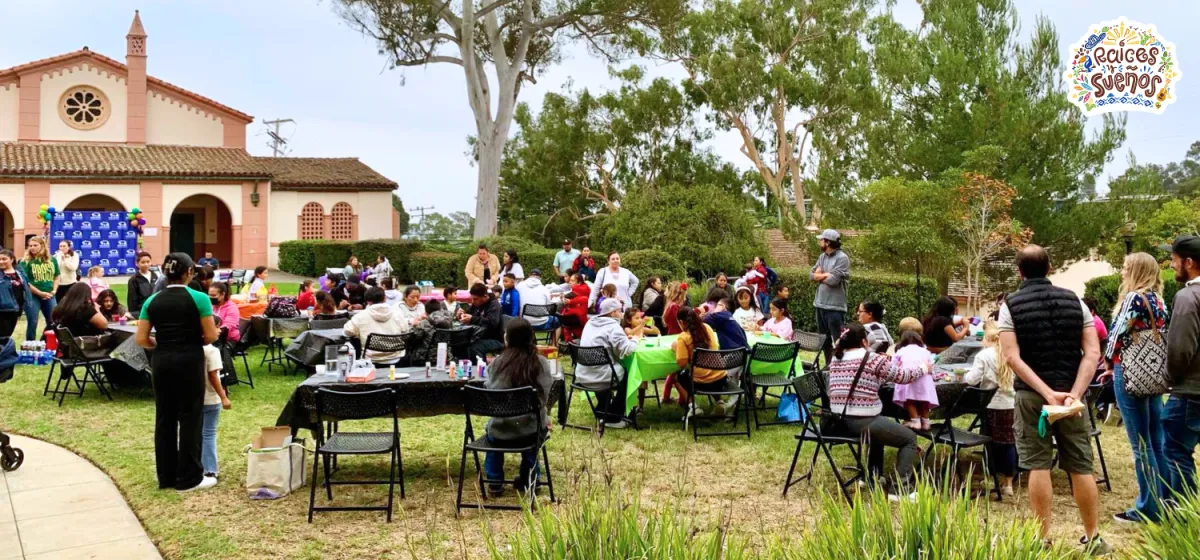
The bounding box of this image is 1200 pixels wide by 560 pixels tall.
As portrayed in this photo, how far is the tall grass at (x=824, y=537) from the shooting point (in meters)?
2.91

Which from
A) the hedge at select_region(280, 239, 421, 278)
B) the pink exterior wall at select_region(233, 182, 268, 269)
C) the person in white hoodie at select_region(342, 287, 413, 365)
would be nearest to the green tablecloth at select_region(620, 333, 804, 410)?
the person in white hoodie at select_region(342, 287, 413, 365)

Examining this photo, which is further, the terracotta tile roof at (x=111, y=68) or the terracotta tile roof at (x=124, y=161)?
the terracotta tile roof at (x=111, y=68)

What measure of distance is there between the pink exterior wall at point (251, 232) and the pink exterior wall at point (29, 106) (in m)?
6.54

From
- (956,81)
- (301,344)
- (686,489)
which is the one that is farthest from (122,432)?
(956,81)

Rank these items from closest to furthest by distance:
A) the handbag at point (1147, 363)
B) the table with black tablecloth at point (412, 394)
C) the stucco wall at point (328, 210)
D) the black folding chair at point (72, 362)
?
1. the handbag at point (1147, 363)
2. the table with black tablecloth at point (412, 394)
3. the black folding chair at point (72, 362)
4. the stucco wall at point (328, 210)

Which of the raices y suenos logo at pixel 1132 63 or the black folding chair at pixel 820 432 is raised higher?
the raices y suenos logo at pixel 1132 63

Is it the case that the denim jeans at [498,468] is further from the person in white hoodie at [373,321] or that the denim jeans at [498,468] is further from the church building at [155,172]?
the church building at [155,172]

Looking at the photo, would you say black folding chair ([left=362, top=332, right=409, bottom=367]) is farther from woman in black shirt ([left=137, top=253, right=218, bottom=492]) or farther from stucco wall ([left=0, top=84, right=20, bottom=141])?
stucco wall ([left=0, top=84, right=20, bottom=141])

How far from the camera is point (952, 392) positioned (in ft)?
19.0

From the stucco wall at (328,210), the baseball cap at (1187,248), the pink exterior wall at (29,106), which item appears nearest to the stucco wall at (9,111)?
the pink exterior wall at (29,106)

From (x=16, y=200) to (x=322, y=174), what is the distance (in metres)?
9.48

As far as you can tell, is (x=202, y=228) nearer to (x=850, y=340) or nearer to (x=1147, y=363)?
(x=850, y=340)

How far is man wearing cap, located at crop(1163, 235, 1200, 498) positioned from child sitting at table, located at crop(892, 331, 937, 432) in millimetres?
1342

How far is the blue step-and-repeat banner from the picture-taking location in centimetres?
2555
